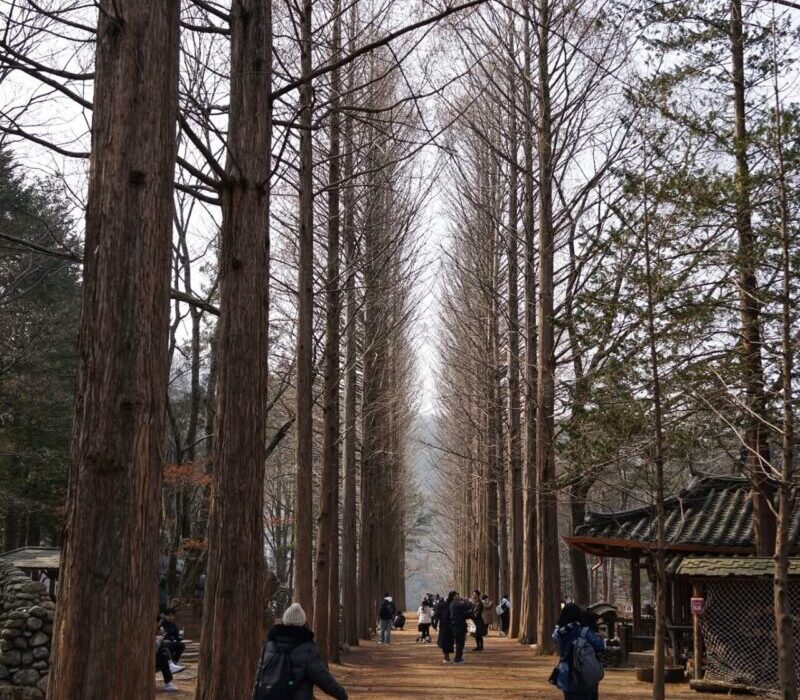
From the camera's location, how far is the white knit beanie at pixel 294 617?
22.2 ft

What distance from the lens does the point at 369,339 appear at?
2455cm

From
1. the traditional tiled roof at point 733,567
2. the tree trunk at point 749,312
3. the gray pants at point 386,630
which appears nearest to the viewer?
the tree trunk at point 749,312

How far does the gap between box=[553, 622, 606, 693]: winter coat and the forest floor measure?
17.5 feet

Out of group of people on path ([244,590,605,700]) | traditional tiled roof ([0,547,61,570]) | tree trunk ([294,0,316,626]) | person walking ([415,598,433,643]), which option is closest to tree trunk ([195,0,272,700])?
group of people on path ([244,590,605,700])

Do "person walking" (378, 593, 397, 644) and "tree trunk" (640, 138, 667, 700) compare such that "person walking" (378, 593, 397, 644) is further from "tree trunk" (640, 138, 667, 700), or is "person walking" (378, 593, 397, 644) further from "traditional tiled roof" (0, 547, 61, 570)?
"tree trunk" (640, 138, 667, 700)

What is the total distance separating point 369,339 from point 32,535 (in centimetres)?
1987

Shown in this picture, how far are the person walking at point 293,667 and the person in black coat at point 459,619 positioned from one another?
13.8 metres

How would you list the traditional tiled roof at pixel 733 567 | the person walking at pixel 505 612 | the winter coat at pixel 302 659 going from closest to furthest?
the winter coat at pixel 302 659 → the traditional tiled roof at pixel 733 567 → the person walking at pixel 505 612

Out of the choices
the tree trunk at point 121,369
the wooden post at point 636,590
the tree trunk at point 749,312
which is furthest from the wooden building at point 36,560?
the tree trunk at point 121,369

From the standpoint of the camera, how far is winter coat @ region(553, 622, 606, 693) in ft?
26.9

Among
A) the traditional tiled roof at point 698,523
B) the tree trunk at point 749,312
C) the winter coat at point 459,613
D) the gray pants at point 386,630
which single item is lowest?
the gray pants at point 386,630

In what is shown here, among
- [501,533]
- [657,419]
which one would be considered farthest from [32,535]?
[657,419]

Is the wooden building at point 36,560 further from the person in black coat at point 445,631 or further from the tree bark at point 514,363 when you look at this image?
the tree bark at point 514,363

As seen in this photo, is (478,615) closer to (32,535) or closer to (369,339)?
(369,339)
